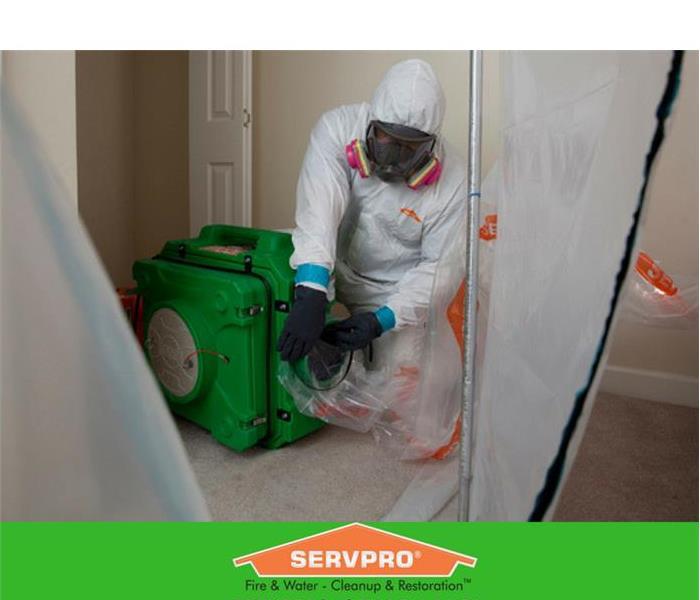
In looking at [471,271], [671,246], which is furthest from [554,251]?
[671,246]

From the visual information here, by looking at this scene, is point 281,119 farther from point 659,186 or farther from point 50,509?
point 50,509

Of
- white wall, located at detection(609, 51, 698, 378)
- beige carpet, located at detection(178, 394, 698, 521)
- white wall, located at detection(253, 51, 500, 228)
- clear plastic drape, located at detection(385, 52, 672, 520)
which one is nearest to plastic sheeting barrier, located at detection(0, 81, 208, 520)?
clear plastic drape, located at detection(385, 52, 672, 520)

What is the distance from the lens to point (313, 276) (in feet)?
4.92

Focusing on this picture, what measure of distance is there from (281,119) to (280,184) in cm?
27

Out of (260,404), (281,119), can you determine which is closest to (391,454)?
(260,404)

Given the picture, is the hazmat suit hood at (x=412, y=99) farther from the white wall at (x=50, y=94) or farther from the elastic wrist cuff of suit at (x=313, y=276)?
the white wall at (x=50, y=94)

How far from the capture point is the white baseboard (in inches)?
82.5

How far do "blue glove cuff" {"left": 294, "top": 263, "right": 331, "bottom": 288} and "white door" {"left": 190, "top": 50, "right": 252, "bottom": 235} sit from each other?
110 centimetres

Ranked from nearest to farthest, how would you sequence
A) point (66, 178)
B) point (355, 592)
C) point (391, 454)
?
point (355, 592)
point (66, 178)
point (391, 454)

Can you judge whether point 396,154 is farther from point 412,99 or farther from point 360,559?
point 360,559

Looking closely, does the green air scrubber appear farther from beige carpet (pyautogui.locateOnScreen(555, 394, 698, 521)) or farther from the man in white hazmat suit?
beige carpet (pyautogui.locateOnScreen(555, 394, 698, 521))

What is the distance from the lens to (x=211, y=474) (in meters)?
1.55

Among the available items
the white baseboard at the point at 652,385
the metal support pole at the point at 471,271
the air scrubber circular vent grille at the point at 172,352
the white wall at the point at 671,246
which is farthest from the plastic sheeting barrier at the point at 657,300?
the air scrubber circular vent grille at the point at 172,352

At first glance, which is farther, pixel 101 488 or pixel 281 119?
pixel 281 119
